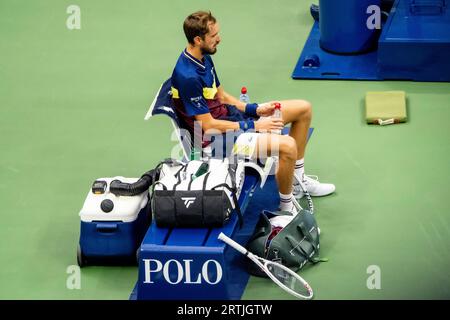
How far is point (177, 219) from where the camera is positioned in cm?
704

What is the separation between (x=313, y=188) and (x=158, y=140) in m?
1.66

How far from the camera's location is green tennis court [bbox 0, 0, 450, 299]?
24.3 feet

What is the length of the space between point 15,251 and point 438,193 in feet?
10.5

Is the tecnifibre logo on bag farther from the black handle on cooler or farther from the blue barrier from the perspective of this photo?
the black handle on cooler

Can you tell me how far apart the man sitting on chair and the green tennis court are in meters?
0.65

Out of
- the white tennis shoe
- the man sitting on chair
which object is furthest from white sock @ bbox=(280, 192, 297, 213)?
the white tennis shoe

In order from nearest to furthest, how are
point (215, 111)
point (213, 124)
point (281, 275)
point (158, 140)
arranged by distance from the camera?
point (281, 275)
point (213, 124)
point (215, 111)
point (158, 140)

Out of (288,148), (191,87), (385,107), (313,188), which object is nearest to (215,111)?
(191,87)

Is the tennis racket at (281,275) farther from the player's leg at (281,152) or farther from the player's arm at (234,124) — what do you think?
the player's arm at (234,124)

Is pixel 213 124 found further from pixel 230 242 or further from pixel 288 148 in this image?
pixel 230 242

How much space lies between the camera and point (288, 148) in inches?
297

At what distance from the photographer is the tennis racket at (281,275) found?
6.98m

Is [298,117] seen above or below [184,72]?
below

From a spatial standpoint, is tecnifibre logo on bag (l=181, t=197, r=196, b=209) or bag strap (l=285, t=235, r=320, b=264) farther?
bag strap (l=285, t=235, r=320, b=264)
